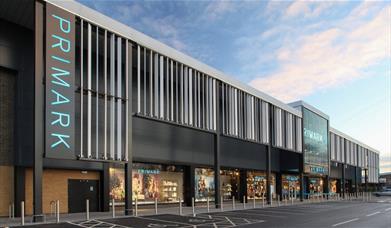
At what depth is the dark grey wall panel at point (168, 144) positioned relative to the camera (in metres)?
30.2

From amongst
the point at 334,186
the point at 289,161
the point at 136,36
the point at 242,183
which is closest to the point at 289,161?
the point at 289,161

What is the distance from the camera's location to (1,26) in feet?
75.5

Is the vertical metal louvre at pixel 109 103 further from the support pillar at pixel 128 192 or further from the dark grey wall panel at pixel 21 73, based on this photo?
the dark grey wall panel at pixel 21 73

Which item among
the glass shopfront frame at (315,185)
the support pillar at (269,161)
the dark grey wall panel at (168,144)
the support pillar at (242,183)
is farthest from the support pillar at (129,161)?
the glass shopfront frame at (315,185)

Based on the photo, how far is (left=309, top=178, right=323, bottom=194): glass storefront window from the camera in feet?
205

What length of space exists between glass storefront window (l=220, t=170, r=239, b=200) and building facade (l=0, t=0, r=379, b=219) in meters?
0.10

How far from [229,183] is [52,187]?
2181 centimetres

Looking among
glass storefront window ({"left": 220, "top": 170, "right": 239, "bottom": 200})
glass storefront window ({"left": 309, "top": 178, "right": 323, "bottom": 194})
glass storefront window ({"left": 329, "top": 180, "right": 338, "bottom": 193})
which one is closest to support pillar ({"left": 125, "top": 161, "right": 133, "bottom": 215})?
glass storefront window ({"left": 220, "top": 170, "right": 239, "bottom": 200})

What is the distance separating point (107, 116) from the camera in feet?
81.8

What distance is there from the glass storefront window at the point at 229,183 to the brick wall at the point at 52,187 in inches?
726

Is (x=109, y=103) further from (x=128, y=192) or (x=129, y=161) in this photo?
(x=128, y=192)

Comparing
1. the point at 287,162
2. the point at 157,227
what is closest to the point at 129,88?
the point at 157,227

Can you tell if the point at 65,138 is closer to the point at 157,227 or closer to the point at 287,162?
the point at 157,227

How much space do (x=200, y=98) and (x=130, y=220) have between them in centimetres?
1315
